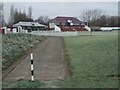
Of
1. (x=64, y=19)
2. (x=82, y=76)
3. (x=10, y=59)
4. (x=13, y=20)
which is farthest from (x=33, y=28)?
(x=82, y=76)

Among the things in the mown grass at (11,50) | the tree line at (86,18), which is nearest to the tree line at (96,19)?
the tree line at (86,18)

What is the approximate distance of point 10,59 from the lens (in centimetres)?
1091

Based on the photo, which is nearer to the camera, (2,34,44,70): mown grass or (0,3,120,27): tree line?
(2,34,44,70): mown grass

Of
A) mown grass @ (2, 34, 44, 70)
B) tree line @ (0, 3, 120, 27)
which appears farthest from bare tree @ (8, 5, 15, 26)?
mown grass @ (2, 34, 44, 70)

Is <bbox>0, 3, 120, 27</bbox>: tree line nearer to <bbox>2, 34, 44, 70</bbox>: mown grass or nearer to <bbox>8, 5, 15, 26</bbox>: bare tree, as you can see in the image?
<bbox>8, 5, 15, 26</bbox>: bare tree

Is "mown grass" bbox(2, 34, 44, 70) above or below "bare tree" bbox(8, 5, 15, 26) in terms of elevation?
below

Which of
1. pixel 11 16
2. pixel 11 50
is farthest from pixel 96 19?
pixel 11 50

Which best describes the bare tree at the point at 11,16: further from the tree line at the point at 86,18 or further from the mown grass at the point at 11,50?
the mown grass at the point at 11,50

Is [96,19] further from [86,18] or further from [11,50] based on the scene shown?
[11,50]

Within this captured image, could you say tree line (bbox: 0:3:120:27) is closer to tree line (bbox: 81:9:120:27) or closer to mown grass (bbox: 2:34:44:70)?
tree line (bbox: 81:9:120:27)

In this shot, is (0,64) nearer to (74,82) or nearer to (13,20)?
(74,82)

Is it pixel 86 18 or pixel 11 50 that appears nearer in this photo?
pixel 11 50

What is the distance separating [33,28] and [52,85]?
225 ft

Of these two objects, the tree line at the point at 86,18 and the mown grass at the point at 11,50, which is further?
the tree line at the point at 86,18
